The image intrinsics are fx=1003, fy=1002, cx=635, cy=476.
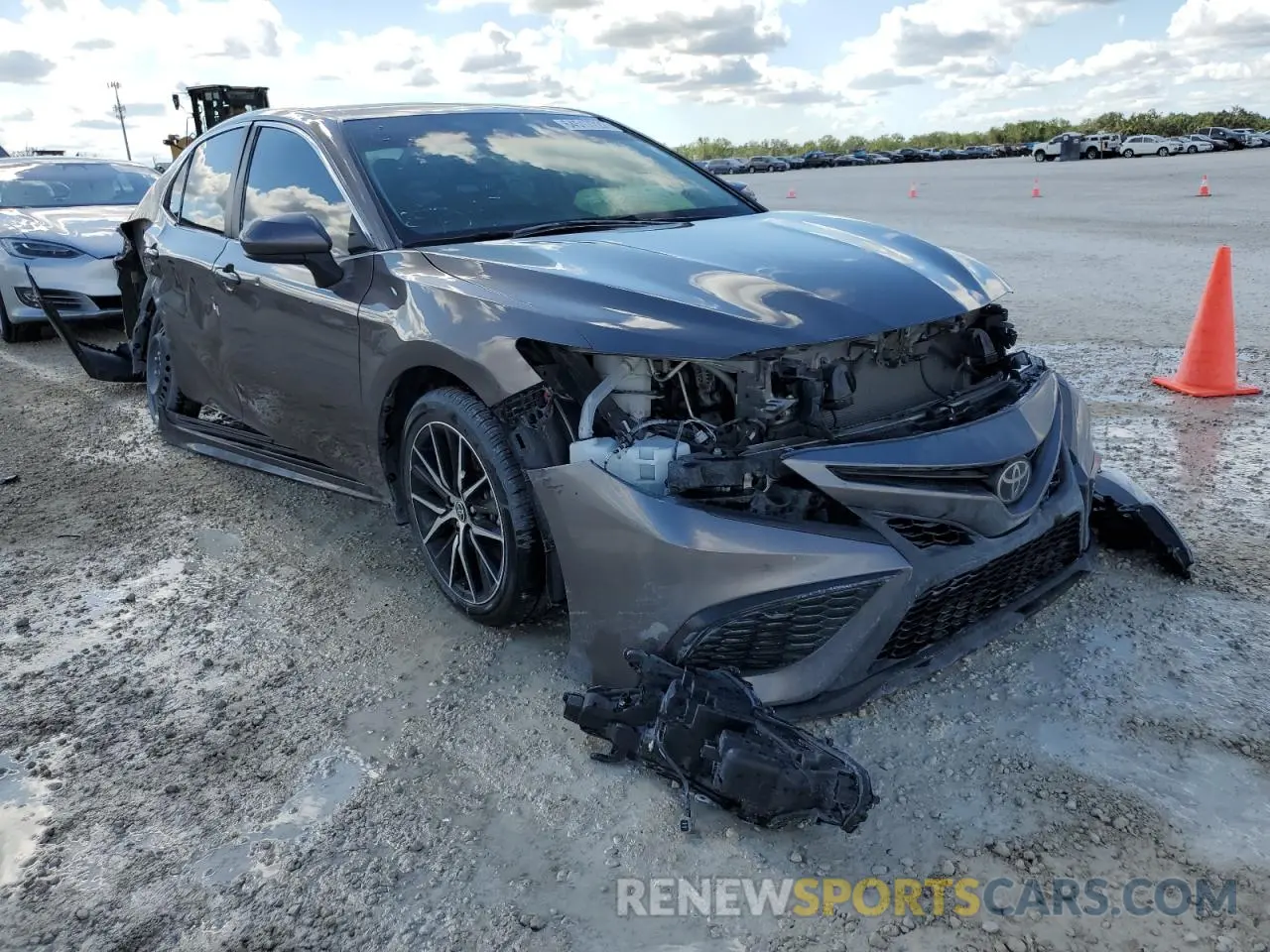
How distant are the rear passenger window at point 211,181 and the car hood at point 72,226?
138 inches

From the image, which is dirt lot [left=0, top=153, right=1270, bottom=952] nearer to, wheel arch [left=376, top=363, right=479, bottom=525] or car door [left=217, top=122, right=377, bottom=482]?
wheel arch [left=376, top=363, right=479, bottom=525]

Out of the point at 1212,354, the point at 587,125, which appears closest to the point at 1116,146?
the point at 1212,354

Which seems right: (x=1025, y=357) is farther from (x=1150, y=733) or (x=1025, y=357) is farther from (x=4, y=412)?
(x=4, y=412)

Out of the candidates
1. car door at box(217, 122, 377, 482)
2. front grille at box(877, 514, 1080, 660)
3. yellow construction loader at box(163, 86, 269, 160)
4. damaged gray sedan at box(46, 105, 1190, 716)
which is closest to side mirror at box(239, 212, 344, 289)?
damaged gray sedan at box(46, 105, 1190, 716)

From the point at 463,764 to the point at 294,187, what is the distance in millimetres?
2408

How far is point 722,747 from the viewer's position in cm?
224

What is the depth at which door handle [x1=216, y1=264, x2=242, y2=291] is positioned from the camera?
4105 millimetres

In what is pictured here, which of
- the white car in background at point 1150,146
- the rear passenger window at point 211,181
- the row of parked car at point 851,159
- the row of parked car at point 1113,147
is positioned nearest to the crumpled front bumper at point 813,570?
the rear passenger window at point 211,181

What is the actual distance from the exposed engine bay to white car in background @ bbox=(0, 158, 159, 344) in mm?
5929

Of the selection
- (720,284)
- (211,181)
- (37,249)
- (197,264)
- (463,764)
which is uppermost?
(211,181)

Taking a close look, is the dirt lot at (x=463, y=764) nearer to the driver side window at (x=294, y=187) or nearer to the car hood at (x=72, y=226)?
the driver side window at (x=294, y=187)

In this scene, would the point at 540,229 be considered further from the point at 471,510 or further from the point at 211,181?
the point at 211,181

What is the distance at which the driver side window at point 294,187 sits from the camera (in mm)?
3529

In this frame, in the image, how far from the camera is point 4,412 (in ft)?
21.9
